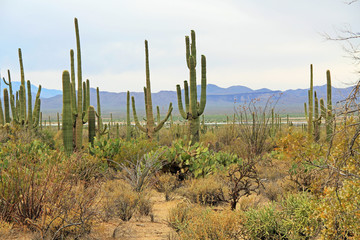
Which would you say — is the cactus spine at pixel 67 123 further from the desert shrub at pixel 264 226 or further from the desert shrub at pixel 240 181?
the desert shrub at pixel 264 226

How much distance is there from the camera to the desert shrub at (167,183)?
329 inches

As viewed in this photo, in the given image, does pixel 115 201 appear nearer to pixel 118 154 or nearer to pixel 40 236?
pixel 40 236

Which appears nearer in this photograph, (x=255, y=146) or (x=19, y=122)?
(x=255, y=146)

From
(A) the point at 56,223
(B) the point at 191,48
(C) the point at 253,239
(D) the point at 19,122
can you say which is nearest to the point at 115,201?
(A) the point at 56,223

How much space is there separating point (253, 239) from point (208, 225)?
2.53 feet

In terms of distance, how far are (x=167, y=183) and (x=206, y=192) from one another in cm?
132

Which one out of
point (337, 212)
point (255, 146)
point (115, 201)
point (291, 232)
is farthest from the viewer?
point (255, 146)

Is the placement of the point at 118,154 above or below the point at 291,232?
above

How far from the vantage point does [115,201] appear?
6.55 metres

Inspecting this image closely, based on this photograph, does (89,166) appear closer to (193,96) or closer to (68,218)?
(68,218)

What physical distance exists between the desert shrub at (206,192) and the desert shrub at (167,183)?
400 mm

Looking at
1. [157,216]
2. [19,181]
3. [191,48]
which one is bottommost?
[157,216]

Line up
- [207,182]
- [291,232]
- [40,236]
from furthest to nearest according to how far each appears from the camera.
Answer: [207,182], [291,232], [40,236]

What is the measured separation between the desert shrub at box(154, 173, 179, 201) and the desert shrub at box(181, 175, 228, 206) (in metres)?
0.40
